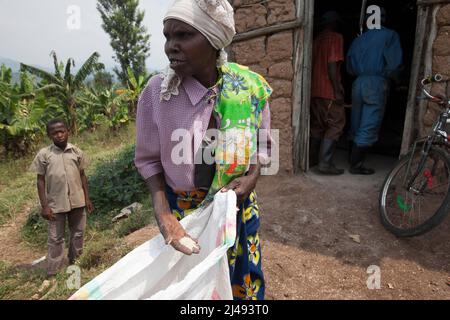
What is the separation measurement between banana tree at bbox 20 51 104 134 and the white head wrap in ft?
29.0

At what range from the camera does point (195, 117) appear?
127cm

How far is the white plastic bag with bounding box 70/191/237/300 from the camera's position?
976mm

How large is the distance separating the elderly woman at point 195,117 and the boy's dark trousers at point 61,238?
259cm

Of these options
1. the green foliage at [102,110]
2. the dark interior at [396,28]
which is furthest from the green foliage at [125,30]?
the dark interior at [396,28]

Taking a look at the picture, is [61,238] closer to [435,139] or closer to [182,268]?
[182,268]

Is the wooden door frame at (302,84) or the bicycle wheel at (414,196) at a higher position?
the wooden door frame at (302,84)

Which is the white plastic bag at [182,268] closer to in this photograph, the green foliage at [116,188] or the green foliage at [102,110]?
the green foliage at [116,188]

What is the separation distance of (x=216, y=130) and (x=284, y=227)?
211cm

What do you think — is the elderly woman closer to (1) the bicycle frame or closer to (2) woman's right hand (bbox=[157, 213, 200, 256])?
(2) woman's right hand (bbox=[157, 213, 200, 256])

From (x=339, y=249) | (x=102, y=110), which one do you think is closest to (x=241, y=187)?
(x=339, y=249)

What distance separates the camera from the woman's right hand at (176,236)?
1.13 m

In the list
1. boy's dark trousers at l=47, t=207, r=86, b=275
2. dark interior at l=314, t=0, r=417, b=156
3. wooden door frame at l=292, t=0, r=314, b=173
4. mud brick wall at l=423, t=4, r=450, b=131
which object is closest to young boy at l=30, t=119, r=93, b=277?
boy's dark trousers at l=47, t=207, r=86, b=275

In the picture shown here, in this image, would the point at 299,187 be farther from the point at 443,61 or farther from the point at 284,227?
the point at 443,61
